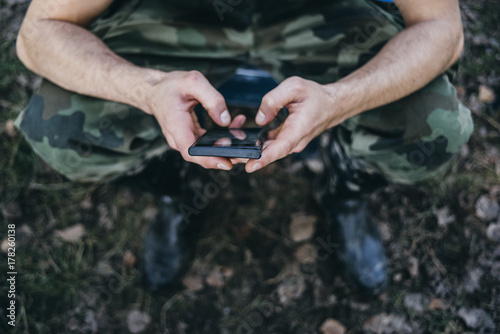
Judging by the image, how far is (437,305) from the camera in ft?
6.33

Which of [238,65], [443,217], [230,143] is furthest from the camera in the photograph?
[443,217]

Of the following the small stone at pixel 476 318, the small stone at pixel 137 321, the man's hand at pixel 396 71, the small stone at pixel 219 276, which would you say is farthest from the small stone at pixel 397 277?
the small stone at pixel 137 321

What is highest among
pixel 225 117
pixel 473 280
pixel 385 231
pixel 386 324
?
pixel 225 117

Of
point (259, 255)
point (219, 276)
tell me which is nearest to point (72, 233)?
point (219, 276)

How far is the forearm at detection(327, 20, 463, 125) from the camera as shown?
1370 mm

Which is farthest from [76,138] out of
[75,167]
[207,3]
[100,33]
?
[207,3]

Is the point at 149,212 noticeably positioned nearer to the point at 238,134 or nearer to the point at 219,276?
the point at 219,276

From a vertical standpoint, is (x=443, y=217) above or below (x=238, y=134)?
below

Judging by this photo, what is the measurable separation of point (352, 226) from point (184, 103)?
1184mm

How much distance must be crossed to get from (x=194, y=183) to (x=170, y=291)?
601 millimetres

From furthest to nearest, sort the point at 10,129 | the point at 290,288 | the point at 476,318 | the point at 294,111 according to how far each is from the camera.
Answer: the point at 10,129 → the point at 290,288 → the point at 476,318 → the point at 294,111

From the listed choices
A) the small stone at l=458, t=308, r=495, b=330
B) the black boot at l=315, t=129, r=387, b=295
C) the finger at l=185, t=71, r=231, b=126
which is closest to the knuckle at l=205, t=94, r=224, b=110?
the finger at l=185, t=71, r=231, b=126

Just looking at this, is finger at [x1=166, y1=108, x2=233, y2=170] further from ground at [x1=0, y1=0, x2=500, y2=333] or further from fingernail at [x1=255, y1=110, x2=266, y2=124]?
ground at [x1=0, y1=0, x2=500, y2=333]

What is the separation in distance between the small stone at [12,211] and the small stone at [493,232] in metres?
2.69
